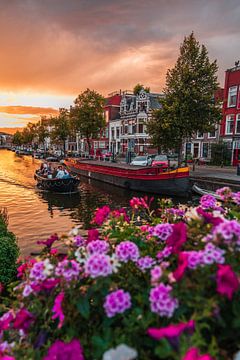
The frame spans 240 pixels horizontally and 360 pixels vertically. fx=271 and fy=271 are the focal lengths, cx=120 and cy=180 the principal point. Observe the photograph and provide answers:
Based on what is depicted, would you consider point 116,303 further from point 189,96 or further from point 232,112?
point 232,112

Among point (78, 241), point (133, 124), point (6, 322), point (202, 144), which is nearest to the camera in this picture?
point (6, 322)

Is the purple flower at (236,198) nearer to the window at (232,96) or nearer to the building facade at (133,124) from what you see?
the window at (232,96)

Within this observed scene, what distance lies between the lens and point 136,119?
182 ft

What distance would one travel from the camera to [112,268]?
7.16 feet

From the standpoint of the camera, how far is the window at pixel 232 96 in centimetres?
3588

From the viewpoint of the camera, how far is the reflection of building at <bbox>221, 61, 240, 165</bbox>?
116 ft

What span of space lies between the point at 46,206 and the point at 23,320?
672 inches

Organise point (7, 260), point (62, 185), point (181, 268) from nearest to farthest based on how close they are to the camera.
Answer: point (181, 268), point (7, 260), point (62, 185)

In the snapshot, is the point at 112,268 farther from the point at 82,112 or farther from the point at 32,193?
the point at 82,112

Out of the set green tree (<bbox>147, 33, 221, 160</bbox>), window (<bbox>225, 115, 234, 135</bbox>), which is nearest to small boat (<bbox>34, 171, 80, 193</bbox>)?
green tree (<bbox>147, 33, 221, 160</bbox>)

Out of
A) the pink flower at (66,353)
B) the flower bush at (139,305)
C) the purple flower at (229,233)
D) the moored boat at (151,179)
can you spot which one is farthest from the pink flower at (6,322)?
the moored boat at (151,179)

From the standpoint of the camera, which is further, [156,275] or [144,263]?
[144,263]

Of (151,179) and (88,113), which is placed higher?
(88,113)

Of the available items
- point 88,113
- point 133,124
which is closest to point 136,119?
point 133,124
